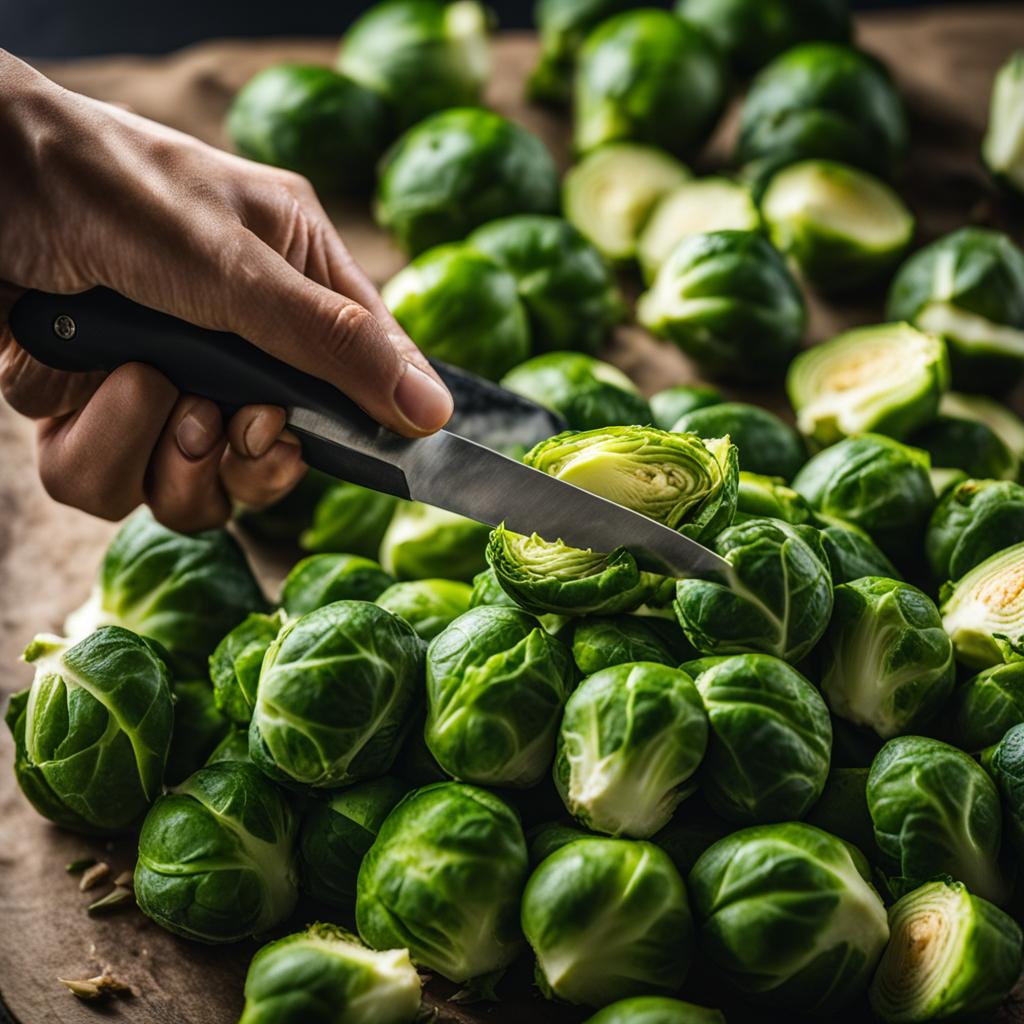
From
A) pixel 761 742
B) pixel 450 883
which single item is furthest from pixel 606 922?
pixel 761 742

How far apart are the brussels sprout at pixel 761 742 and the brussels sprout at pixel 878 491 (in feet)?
1.98

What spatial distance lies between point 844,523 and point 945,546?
20 centimetres

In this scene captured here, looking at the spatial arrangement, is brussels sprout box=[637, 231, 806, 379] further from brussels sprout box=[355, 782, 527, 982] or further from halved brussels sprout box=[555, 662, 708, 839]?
brussels sprout box=[355, 782, 527, 982]

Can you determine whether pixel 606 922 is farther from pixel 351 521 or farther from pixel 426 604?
pixel 351 521

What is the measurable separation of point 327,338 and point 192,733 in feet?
2.55

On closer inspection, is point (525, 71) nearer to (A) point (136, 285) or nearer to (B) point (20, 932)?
(A) point (136, 285)

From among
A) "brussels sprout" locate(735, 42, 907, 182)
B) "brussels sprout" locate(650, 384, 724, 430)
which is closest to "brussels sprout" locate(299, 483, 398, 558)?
"brussels sprout" locate(650, 384, 724, 430)

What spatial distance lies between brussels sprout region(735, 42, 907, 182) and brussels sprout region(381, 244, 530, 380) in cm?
107

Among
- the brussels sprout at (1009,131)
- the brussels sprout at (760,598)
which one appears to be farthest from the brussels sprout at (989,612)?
the brussels sprout at (1009,131)

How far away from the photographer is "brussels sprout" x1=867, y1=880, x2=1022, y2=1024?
156 cm

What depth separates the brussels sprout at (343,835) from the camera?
181 centimetres

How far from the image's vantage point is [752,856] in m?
1.64

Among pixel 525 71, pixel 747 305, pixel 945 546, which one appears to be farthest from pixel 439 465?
pixel 525 71

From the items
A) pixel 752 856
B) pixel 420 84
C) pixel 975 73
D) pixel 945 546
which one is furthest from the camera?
pixel 975 73
